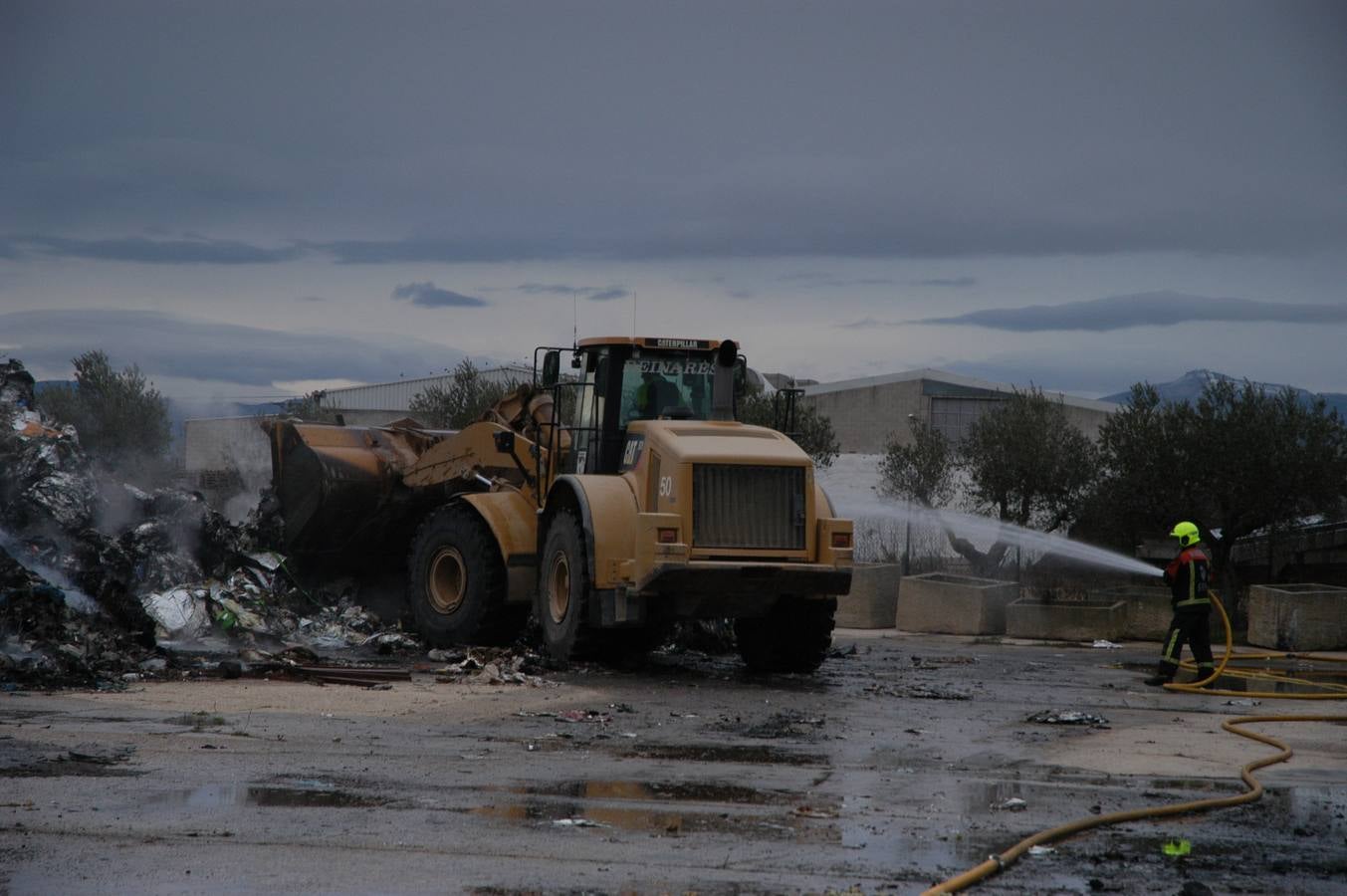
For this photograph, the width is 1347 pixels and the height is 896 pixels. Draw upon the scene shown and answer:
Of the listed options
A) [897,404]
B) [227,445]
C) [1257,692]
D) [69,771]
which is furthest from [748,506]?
[897,404]

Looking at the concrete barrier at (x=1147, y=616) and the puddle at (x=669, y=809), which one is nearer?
the puddle at (x=669, y=809)

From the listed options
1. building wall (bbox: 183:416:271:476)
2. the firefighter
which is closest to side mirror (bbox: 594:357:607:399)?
building wall (bbox: 183:416:271:476)

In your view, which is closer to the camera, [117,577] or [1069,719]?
[1069,719]

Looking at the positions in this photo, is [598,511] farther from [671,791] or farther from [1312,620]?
[1312,620]

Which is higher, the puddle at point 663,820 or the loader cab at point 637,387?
the loader cab at point 637,387

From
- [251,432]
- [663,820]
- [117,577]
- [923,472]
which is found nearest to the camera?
[663,820]

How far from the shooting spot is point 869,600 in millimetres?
24969

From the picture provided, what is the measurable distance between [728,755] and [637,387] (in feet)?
19.6

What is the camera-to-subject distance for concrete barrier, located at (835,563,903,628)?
2489cm

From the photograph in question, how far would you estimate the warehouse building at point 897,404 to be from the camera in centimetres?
5175

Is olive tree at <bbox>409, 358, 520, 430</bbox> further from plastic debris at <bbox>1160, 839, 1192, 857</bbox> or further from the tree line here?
plastic debris at <bbox>1160, 839, 1192, 857</bbox>

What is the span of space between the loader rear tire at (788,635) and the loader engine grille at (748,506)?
96cm

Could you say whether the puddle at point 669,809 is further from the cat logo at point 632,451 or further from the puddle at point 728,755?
the cat logo at point 632,451

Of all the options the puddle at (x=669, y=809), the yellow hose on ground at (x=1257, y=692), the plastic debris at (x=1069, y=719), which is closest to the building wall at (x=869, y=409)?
the yellow hose on ground at (x=1257, y=692)
